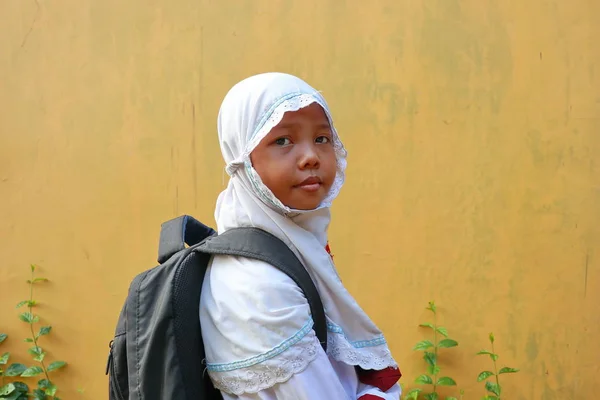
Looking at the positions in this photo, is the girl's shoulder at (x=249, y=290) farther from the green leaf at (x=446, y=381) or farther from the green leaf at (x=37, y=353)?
the green leaf at (x=37, y=353)

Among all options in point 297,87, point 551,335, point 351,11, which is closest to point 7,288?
point 351,11

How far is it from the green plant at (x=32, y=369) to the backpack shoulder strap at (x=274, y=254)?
2320mm

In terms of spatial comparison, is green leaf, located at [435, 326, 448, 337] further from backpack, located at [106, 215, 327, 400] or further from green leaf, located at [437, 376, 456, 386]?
backpack, located at [106, 215, 327, 400]

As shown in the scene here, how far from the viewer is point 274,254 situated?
4.37ft

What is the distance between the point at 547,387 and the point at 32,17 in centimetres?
323

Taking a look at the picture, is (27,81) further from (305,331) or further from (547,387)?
(547,387)

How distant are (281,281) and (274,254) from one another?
8 cm

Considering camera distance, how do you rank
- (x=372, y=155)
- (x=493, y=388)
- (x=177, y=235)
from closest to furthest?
(x=177, y=235) < (x=493, y=388) < (x=372, y=155)

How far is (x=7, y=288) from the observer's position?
11.0ft

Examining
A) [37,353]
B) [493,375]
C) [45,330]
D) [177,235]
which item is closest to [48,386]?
[37,353]

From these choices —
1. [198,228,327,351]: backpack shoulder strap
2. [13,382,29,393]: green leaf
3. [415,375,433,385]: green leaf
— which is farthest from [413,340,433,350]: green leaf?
[13,382,29,393]: green leaf

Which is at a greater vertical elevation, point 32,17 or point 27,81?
point 32,17

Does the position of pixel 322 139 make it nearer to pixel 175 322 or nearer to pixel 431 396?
pixel 175 322

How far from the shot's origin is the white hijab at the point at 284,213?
142 centimetres
